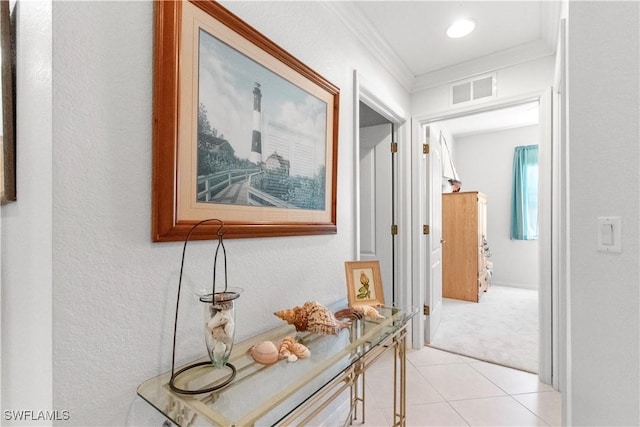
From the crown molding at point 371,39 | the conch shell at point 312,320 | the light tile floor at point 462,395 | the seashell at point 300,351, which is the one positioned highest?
the crown molding at point 371,39

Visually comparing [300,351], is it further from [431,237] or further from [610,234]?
[431,237]

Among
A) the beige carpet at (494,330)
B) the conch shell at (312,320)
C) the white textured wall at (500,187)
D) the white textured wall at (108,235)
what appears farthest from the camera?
the white textured wall at (500,187)

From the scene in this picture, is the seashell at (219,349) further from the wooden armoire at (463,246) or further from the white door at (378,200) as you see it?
the wooden armoire at (463,246)

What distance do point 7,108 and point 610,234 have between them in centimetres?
197

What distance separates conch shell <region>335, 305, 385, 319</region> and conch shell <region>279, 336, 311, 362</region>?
402 millimetres

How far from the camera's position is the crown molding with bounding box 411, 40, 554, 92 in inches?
90.0

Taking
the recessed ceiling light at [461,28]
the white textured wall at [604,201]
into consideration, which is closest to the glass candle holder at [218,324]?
the white textured wall at [604,201]

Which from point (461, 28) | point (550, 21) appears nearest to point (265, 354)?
point (461, 28)

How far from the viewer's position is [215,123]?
43.6 inches

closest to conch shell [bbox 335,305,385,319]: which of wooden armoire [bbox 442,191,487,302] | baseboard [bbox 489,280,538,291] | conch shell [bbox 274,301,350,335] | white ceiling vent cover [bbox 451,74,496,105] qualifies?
conch shell [bbox 274,301,350,335]

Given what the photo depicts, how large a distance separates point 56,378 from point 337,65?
1.86 meters

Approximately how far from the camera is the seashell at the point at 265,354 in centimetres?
101

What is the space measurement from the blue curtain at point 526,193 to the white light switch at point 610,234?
4690 millimetres

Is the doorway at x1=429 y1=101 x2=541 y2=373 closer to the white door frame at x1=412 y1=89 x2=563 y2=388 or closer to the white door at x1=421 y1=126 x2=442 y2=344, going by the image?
the white door at x1=421 y1=126 x2=442 y2=344
